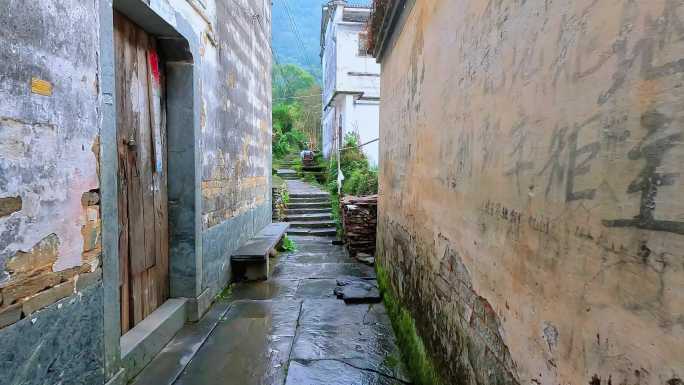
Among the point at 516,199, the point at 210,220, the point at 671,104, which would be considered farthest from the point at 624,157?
the point at 210,220

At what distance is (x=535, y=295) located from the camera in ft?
3.86

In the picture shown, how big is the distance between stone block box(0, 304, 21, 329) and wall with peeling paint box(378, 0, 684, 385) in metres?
2.00

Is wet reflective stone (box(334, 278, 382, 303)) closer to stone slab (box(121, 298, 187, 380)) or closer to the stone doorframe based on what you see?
the stone doorframe

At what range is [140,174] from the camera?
10.3 ft

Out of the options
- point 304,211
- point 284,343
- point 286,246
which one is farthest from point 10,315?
point 304,211

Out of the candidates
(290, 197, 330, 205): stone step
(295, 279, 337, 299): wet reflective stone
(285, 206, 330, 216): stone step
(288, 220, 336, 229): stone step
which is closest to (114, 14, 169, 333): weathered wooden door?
(295, 279, 337, 299): wet reflective stone

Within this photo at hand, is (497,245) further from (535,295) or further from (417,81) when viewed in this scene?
(417,81)

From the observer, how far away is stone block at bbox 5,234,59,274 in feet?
5.47

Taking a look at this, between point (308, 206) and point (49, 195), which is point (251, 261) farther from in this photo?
point (308, 206)

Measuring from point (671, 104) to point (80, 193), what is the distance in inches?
97.6

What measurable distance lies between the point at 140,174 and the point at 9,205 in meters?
1.54

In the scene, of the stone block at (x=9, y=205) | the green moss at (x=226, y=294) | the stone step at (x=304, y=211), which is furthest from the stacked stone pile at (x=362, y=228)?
the stone block at (x=9, y=205)

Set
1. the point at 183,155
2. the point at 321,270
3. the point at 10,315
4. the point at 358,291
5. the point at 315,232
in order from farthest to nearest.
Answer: the point at 315,232 → the point at 321,270 → the point at 358,291 → the point at 183,155 → the point at 10,315

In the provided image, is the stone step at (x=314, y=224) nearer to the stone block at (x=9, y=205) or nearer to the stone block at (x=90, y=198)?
the stone block at (x=90, y=198)
